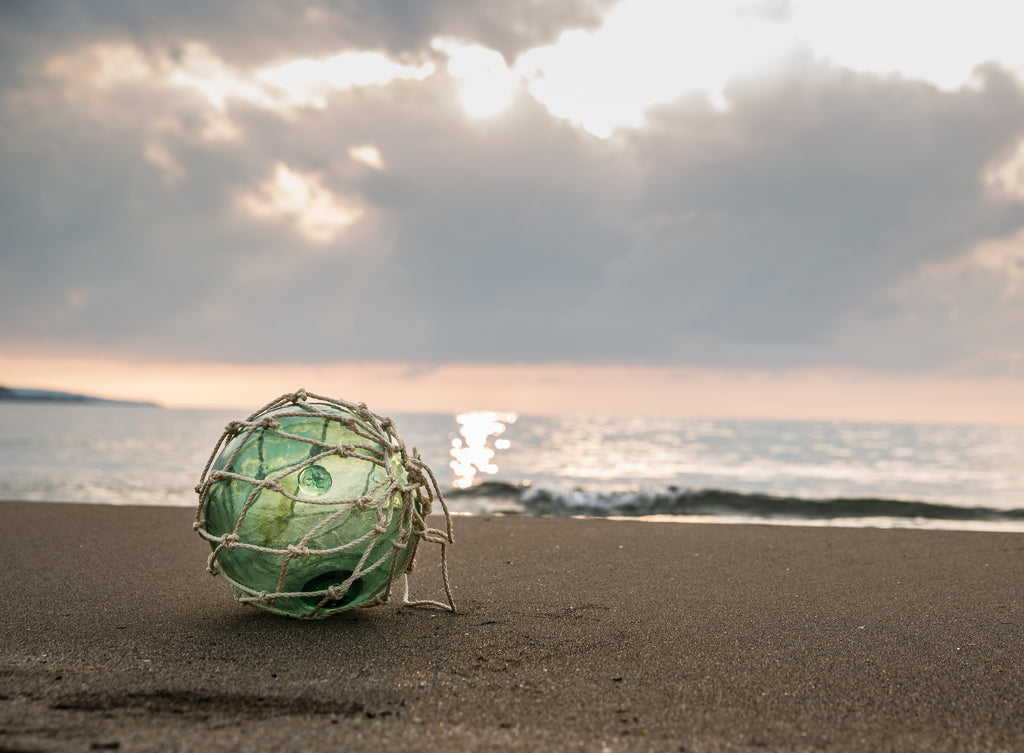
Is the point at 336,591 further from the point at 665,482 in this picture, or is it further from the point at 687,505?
the point at 665,482

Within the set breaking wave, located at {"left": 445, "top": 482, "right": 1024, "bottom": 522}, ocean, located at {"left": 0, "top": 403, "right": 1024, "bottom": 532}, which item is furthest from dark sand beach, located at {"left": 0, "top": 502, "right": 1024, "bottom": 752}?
breaking wave, located at {"left": 445, "top": 482, "right": 1024, "bottom": 522}

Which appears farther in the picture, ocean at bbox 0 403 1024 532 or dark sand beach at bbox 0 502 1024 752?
ocean at bbox 0 403 1024 532

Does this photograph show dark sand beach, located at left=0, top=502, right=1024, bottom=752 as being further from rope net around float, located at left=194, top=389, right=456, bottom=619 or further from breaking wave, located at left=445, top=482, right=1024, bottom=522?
breaking wave, located at left=445, top=482, right=1024, bottom=522

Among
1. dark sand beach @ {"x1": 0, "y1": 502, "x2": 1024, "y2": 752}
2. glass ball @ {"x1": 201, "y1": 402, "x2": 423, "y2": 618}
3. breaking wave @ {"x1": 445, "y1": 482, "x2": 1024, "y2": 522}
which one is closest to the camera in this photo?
dark sand beach @ {"x1": 0, "y1": 502, "x2": 1024, "y2": 752}

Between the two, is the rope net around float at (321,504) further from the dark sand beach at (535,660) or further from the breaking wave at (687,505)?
the breaking wave at (687,505)

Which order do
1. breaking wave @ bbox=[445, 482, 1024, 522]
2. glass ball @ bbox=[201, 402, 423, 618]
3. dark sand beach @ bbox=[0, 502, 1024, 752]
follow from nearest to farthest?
1. dark sand beach @ bbox=[0, 502, 1024, 752]
2. glass ball @ bbox=[201, 402, 423, 618]
3. breaking wave @ bbox=[445, 482, 1024, 522]

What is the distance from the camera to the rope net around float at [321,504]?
2877mm

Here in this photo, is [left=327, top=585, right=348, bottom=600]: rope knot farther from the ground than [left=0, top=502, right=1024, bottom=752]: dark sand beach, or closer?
farther from the ground

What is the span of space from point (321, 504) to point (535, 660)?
3.25 ft

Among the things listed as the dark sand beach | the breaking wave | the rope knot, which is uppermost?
the breaking wave

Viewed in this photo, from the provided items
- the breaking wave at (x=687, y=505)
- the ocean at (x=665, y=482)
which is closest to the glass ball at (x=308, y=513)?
the ocean at (x=665, y=482)

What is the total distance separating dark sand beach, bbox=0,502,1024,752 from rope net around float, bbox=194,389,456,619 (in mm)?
181

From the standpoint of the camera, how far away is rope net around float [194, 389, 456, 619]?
2877 mm

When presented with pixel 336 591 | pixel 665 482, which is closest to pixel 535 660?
pixel 336 591
